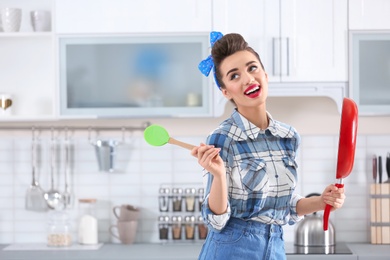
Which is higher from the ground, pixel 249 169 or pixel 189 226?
pixel 249 169

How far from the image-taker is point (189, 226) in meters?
3.88

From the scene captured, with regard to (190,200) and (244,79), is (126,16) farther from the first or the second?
(244,79)

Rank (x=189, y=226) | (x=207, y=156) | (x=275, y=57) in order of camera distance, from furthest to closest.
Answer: (x=189, y=226) < (x=275, y=57) < (x=207, y=156)

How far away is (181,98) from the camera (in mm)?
3699

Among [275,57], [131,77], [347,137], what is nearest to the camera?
[347,137]

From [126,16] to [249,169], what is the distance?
1.66 m

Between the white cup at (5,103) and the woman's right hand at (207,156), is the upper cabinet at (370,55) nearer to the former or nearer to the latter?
the white cup at (5,103)

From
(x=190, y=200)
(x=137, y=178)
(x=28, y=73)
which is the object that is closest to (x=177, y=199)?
(x=190, y=200)

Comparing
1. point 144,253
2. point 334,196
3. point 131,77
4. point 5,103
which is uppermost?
point 131,77

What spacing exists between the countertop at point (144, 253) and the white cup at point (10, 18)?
3.41ft

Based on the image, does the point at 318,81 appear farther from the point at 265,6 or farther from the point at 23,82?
the point at 23,82

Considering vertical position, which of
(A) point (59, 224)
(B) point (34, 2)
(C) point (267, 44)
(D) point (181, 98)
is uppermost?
(B) point (34, 2)

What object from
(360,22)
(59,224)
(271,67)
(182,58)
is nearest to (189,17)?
(182,58)

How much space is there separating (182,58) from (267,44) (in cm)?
39
